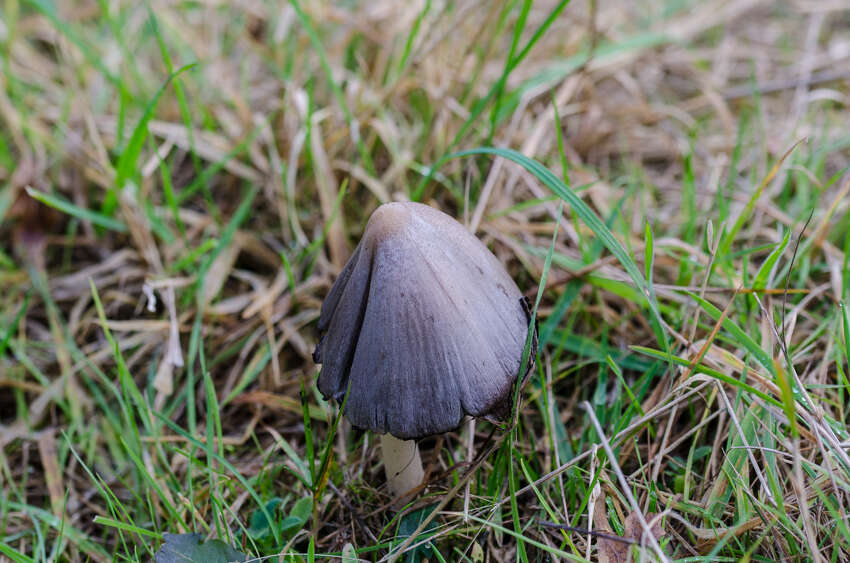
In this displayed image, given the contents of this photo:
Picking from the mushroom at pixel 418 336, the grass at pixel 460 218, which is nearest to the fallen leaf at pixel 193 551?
the grass at pixel 460 218

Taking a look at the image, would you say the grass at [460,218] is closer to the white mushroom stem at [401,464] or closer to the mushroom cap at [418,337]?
the white mushroom stem at [401,464]

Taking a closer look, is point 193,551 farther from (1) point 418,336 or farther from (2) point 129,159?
(2) point 129,159

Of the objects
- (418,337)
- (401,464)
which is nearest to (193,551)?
(401,464)

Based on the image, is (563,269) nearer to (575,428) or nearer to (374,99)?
(575,428)

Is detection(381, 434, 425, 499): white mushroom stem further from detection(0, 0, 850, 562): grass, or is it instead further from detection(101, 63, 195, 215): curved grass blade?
detection(101, 63, 195, 215): curved grass blade

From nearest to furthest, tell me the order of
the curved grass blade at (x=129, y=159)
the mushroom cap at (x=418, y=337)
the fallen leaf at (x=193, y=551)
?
the mushroom cap at (x=418, y=337) → the fallen leaf at (x=193, y=551) → the curved grass blade at (x=129, y=159)
